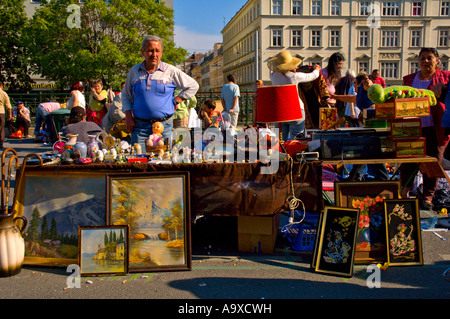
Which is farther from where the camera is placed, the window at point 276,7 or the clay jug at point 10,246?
the window at point 276,7

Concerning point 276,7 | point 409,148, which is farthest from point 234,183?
point 276,7

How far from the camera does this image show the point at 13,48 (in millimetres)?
Answer: 32625

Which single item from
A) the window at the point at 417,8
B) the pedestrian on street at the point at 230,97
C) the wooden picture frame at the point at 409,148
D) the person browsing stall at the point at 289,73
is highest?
the window at the point at 417,8

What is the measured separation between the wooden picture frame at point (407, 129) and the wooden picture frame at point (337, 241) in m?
0.87

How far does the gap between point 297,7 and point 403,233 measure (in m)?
50.0

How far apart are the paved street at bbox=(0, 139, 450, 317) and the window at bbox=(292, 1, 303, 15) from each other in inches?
1947

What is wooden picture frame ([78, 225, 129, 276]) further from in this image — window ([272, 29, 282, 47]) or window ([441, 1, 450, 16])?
window ([441, 1, 450, 16])

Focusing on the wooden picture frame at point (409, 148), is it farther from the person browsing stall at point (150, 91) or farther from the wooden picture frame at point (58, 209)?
the wooden picture frame at point (58, 209)

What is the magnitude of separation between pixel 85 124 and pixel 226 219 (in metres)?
2.02

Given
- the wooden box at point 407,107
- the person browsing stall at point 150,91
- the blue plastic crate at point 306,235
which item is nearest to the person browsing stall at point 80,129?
the person browsing stall at point 150,91

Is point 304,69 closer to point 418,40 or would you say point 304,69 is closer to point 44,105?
point 44,105

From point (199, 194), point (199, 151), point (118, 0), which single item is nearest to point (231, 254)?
point (199, 194)

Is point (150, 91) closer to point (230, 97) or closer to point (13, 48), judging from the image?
point (230, 97)

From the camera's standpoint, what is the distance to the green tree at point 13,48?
104 feet
